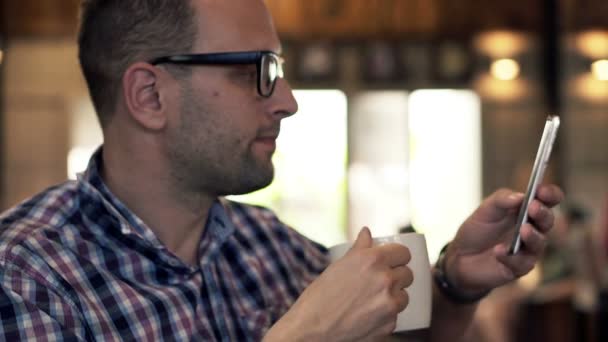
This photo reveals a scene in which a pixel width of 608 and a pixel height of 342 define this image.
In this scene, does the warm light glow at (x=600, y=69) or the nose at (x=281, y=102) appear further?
the warm light glow at (x=600, y=69)

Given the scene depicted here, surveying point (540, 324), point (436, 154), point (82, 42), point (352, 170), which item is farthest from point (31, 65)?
point (82, 42)

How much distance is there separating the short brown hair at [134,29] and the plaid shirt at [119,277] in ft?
0.51

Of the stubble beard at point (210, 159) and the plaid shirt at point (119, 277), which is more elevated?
the stubble beard at point (210, 159)

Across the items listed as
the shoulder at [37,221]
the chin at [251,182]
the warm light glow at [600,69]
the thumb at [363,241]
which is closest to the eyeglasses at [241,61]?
the chin at [251,182]

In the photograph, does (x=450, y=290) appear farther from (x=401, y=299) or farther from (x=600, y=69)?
(x=600, y=69)

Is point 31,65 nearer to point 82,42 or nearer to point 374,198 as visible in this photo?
point 374,198

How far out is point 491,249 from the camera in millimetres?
1372

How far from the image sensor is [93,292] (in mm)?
1193

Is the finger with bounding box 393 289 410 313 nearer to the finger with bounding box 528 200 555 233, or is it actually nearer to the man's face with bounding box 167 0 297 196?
the finger with bounding box 528 200 555 233

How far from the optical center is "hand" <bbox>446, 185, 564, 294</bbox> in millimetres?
1313

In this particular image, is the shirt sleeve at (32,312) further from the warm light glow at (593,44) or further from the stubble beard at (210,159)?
the warm light glow at (593,44)

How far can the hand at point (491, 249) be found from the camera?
4.31 feet

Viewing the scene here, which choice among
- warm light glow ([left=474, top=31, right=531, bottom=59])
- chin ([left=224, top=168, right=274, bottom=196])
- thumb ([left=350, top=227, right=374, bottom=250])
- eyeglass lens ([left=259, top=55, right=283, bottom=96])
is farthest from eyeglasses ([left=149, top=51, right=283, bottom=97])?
warm light glow ([left=474, top=31, right=531, bottom=59])

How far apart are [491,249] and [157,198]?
49 centimetres
